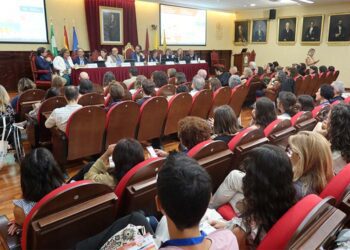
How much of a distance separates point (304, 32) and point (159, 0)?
250 inches

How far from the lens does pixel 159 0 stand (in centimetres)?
1162

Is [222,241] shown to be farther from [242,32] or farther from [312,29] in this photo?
[242,32]

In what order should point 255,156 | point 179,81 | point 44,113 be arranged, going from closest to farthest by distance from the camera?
point 255,156 < point 44,113 < point 179,81

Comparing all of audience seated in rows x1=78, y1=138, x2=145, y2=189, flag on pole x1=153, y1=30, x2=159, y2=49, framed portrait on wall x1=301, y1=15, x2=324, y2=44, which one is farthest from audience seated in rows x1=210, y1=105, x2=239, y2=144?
framed portrait on wall x1=301, y1=15, x2=324, y2=44

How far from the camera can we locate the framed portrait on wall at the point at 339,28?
1159 cm

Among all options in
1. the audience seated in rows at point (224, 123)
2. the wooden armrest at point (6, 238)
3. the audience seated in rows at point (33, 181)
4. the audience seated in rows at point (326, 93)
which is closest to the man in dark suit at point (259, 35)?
the audience seated in rows at point (326, 93)

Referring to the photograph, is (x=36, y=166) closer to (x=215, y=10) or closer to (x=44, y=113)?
(x=44, y=113)

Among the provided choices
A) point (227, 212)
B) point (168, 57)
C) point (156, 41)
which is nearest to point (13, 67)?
point (168, 57)

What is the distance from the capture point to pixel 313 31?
12.5 metres

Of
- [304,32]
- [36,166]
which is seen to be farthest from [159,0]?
[36,166]

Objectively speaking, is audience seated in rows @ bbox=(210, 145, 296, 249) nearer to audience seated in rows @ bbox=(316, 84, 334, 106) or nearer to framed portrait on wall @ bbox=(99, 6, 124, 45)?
audience seated in rows @ bbox=(316, 84, 334, 106)

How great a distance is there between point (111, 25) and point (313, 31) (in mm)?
8354

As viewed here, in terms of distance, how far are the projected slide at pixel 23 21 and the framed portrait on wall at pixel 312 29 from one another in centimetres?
1028

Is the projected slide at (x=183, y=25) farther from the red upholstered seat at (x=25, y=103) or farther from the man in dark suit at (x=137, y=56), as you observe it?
the red upholstered seat at (x=25, y=103)
